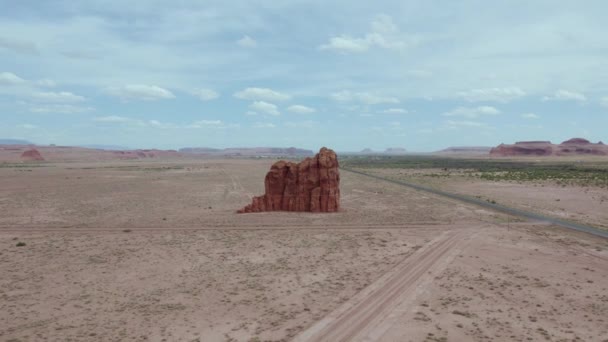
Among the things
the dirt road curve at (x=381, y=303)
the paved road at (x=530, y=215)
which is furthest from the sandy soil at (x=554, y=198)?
the dirt road curve at (x=381, y=303)

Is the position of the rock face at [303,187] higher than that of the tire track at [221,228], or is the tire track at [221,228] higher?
the rock face at [303,187]

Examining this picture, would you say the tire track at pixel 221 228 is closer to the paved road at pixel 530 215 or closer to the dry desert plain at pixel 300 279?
the dry desert plain at pixel 300 279

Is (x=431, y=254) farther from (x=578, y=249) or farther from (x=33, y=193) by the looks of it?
(x=33, y=193)

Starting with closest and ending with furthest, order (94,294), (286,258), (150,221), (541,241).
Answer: (94,294) → (286,258) → (541,241) → (150,221)

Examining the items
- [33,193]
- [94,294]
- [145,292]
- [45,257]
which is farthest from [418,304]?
[33,193]

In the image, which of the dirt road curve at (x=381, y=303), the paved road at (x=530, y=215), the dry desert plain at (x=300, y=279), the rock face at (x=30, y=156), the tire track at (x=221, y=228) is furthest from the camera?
the rock face at (x=30, y=156)

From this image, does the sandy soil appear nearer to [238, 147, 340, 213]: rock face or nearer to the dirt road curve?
the dirt road curve

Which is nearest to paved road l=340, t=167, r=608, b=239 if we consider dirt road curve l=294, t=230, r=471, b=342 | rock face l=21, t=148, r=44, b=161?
dirt road curve l=294, t=230, r=471, b=342

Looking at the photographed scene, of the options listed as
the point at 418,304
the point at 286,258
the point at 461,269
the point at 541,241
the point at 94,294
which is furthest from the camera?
the point at 541,241
